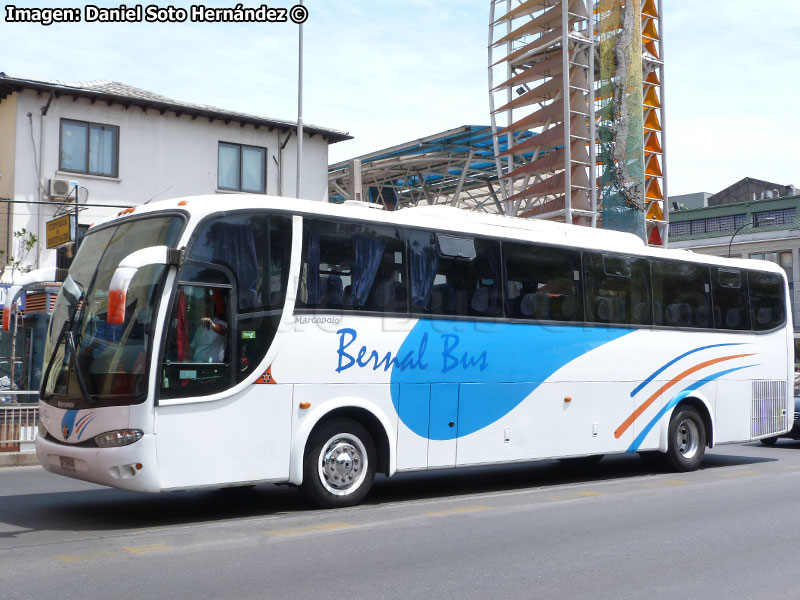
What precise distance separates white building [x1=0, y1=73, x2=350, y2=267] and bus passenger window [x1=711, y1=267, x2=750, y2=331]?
14878 millimetres

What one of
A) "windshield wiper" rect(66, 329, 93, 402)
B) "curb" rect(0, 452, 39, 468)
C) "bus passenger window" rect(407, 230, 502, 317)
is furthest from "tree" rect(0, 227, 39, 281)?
"windshield wiper" rect(66, 329, 93, 402)

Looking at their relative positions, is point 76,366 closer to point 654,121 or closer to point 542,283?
point 542,283

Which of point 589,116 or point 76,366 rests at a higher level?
point 589,116

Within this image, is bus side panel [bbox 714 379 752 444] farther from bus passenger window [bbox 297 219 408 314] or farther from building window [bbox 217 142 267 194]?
building window [bbox 217 142 267 194]

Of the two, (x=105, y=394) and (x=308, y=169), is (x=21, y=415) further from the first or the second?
(x=308, y=169)

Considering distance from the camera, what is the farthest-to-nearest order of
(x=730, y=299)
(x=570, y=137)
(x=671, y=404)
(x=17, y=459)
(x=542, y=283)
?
(x=570, y=137), (x=17, y=459), (x=730, y=299), (x=671, y=404), (x=542, y=283)

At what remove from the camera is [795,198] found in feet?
249

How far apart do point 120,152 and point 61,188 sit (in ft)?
7.79

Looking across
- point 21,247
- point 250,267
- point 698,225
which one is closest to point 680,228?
point 698,225

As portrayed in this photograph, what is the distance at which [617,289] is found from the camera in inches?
533

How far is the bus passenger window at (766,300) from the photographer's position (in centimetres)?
1596

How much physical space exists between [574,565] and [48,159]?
22157 millimetres

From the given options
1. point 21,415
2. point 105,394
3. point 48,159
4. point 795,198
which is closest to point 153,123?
point 48,159

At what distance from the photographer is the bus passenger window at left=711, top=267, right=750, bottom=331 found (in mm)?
15203
